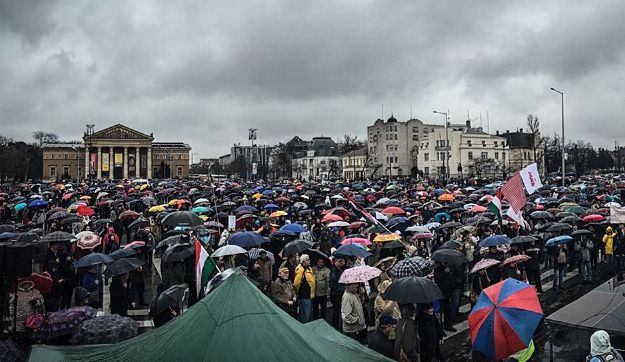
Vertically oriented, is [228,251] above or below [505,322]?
above

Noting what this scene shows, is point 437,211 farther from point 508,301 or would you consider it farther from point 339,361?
point 339,361

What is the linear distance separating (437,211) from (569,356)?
13.5m

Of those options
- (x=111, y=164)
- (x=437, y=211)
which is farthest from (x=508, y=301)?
(x=111, y=164)

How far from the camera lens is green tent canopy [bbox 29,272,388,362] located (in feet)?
13.3

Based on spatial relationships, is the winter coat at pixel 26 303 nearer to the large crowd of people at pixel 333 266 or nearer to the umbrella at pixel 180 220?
the large crowd of people at pixel 333 266

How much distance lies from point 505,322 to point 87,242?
1047 centimetres

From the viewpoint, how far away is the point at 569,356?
28.3 feet

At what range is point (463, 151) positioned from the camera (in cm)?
9512

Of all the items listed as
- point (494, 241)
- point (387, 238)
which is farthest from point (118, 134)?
point (494, 241)

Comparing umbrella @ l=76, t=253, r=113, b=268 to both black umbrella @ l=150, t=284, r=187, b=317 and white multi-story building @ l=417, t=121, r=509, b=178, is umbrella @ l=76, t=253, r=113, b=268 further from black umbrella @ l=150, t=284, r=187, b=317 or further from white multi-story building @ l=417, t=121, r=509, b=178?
white multi-story building @ l=417, t=121, r=509, b=178

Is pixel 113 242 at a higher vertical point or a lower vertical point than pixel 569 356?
higher

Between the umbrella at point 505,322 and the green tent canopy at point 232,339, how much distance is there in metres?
1.83

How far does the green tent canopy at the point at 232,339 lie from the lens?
13.3 feet

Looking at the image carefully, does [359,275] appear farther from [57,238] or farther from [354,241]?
[57,238]
